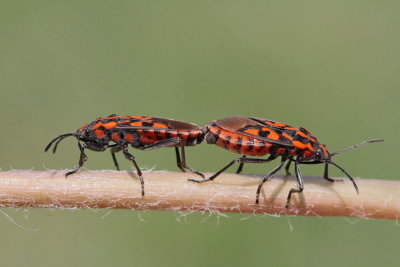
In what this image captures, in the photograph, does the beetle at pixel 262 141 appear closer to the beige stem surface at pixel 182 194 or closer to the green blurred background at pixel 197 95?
the beige stem surface at pixel 182 194

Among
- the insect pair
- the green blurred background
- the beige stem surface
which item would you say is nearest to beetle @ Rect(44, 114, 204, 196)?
the insect pair

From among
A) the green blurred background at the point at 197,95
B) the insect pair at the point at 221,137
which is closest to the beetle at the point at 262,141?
the insect pair at the point at 221,137

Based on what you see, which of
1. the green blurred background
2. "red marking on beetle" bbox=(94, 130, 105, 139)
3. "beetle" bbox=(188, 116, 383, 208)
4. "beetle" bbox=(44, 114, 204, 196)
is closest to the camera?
"beetle" bbox=(188, 116, 383, 208)

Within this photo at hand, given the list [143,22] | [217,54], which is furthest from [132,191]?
[143,22]

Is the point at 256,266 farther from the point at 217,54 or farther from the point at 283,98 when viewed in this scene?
the point at 217,54

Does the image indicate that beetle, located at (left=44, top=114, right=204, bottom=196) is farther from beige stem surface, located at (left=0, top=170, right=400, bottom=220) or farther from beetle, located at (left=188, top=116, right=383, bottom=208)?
beige stem surface, located at (left=0, top=170, right=400, bottom=220)

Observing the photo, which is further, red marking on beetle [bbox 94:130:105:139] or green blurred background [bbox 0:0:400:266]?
green blurred background [bbox 0:0:400:266]
